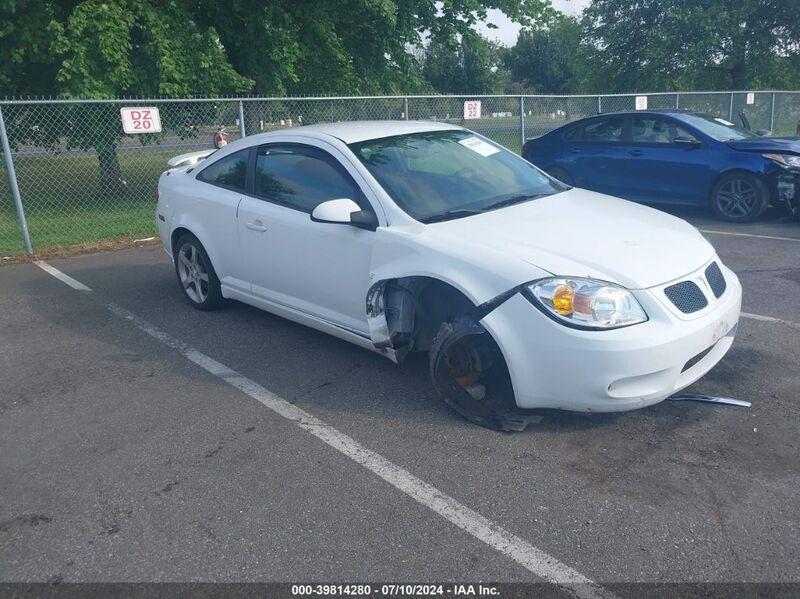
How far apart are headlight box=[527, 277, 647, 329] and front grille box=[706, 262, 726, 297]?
71cm

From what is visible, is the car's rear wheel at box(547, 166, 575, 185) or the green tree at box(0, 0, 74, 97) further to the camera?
the car's rear wheel at box(547, 166, 575, 185)

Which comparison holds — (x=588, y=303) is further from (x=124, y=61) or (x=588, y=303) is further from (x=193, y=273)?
(x=124, y=61)

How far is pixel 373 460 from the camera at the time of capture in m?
3.57

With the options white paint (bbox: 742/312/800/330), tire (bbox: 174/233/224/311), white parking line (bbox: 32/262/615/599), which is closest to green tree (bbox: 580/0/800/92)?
white paint (bbox: 742/312/800/330)

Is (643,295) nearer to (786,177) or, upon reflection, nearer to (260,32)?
(786,177)

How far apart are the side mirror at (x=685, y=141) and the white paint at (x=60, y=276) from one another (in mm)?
7766

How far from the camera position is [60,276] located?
26.0 ft

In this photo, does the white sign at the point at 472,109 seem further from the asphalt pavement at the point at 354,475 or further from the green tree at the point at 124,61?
the asphalt pavement at the point at 354,475

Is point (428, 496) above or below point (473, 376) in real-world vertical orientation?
below

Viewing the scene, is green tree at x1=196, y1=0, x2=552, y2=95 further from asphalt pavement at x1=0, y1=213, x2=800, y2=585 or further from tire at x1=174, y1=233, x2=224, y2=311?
asphalt pavement at x1=0, y1=213, x2=800, y2=585

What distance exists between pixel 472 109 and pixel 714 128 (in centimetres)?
420

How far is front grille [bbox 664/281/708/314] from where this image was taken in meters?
3.63

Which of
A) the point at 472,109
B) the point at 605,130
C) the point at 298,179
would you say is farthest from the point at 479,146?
the point at 472,109

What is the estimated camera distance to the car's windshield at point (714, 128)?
31.6 feet
